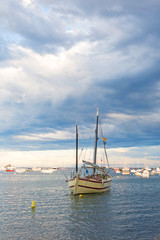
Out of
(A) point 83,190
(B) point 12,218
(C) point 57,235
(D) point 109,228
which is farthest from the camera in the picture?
(A) point 83,190

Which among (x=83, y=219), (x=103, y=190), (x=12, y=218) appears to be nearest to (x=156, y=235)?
(x=83, y=219)

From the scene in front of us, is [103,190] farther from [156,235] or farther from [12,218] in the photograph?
[156,235]

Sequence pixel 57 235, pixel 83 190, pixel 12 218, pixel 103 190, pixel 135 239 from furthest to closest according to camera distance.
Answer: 1. pixel 103 190
2. pixel 83 190
3. pixel 12 218
4. pixel 57 235
5. pixel 135 239

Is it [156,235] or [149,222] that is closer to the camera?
[156,235]

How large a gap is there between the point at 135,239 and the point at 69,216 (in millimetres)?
12145

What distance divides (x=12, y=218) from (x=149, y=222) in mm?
18518

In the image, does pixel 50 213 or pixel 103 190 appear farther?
pixel 103 190

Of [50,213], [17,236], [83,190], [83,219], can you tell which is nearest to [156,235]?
[83,219]

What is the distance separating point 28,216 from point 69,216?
593 cm

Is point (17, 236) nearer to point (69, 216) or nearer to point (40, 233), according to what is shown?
point (40, 233)

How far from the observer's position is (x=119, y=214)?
3203 centimetres

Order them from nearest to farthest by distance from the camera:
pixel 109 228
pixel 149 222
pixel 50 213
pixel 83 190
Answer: pixel 109 228, pixel 149 222, pixel 50 213, pixel 83 190

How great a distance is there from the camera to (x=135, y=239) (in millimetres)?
21062

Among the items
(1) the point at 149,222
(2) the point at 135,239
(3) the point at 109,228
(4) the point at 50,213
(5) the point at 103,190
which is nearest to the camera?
(2) the point at 135,239
